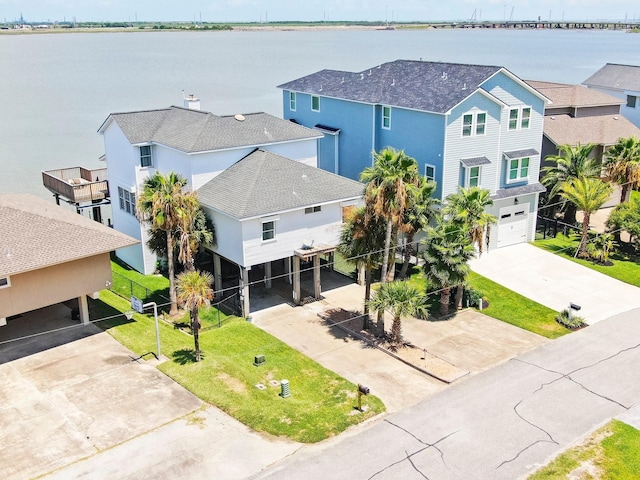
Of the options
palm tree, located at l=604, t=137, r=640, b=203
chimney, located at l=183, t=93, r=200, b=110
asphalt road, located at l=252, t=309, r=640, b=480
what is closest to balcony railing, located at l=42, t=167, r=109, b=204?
chimney, located at l=183, t=93, r=200, b=110

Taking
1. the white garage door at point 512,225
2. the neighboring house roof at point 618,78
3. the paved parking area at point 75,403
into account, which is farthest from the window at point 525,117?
the paved parking area at point 75,403

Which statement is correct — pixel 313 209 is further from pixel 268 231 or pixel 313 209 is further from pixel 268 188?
pixel 268 231

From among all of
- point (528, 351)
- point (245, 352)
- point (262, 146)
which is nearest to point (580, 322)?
point (528, 351)

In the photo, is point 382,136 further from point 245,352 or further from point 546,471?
point 546,471

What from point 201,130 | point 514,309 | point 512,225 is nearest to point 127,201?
point 201,130

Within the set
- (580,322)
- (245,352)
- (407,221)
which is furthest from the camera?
(407,221)

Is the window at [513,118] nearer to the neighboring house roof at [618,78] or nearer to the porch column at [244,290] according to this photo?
the porch column at [244,290]
